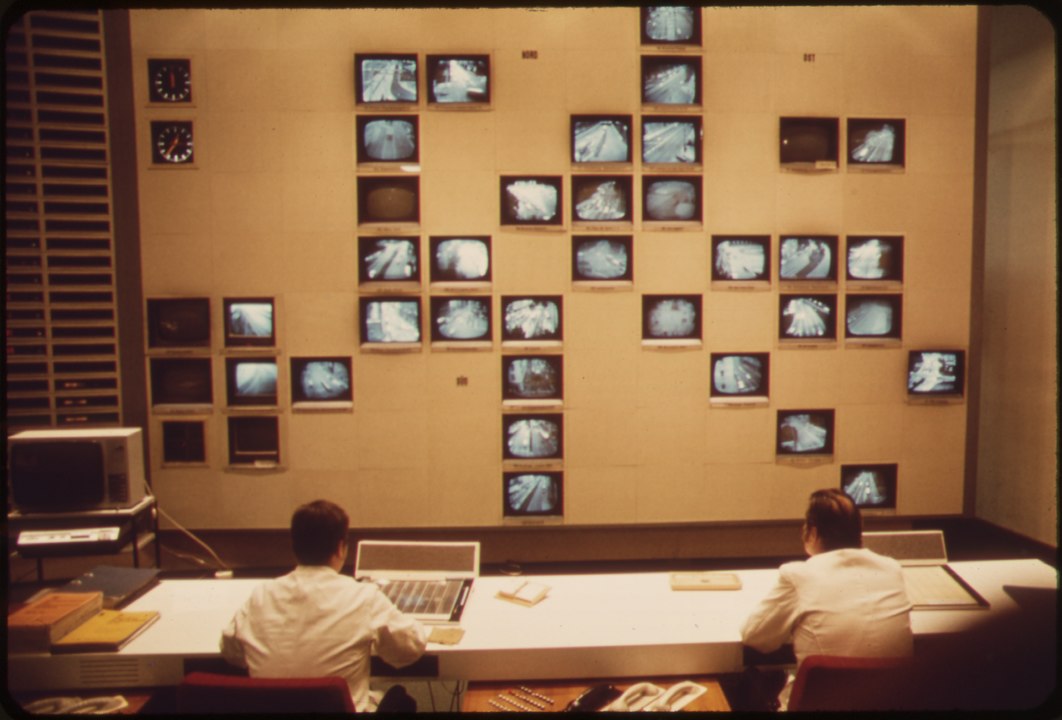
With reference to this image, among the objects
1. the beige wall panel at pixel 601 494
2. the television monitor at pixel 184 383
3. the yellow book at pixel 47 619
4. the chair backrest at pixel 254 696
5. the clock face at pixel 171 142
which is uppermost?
the clock face at pixel 171 142

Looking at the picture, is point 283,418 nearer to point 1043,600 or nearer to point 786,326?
point 786,326

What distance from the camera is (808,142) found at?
14.0ft

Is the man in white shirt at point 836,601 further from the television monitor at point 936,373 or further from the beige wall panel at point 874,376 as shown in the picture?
the television monitor at point 936,373

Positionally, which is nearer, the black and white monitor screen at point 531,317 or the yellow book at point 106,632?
the yellow book at point 106,632

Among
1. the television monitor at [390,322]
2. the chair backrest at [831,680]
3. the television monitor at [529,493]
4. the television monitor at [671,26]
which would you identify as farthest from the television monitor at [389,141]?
the chair backrest at [831,680]

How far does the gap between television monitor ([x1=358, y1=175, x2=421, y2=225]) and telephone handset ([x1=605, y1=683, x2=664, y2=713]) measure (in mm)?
2955

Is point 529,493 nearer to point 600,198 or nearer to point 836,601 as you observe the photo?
point 600,198

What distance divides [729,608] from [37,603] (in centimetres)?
220

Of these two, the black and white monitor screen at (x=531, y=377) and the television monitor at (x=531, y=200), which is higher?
the television monitor at (x=531, y=200)

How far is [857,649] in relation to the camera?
74.7 inches

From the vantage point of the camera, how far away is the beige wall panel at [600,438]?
430cm

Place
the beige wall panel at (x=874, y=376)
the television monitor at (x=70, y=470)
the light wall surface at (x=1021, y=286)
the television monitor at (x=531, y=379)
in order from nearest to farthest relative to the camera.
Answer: the television monitor at (x=70, y=470), the television monitor at (x=531, y=379), the beige wall panel at (x=874, y=376), the light wall surface at (x=1021, y=286)

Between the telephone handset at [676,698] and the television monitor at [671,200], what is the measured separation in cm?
278

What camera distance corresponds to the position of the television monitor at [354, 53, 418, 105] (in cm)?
411
